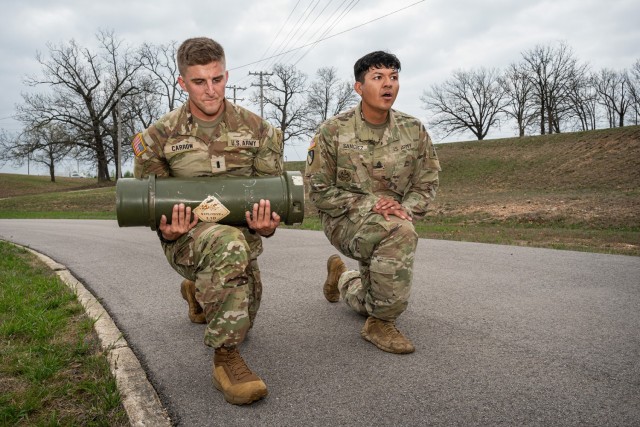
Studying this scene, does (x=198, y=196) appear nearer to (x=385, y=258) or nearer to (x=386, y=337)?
(x=385, y=258)

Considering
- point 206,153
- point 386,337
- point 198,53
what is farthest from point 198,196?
point 386,337

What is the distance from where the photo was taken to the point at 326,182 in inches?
155

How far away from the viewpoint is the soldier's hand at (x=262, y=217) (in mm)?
2902

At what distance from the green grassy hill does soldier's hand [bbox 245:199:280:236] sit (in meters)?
6.92

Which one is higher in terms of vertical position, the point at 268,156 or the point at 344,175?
the point at 268,156

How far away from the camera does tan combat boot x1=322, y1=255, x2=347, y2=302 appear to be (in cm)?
433

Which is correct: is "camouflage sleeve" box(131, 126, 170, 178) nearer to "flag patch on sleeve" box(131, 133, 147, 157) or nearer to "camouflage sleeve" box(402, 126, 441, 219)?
"flag patch on sleeve" box(131, 133, 147, 157)

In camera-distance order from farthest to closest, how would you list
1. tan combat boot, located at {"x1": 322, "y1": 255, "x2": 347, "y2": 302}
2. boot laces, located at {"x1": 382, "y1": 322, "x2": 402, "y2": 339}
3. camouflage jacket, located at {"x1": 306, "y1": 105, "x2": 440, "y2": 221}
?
1. tan combat boot, located at {"x1": 322, "y1": 255, "x2": 347, "y2": 302}
2. camouflage jacket, located at {"x1": 306, "y1": 105, "x2": 440, "y2": 221}
3. boot laces, located at {"x1": 382, "y1": 322, "x2": 402, "y2": 339}

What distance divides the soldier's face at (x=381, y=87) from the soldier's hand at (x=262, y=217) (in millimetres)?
1376

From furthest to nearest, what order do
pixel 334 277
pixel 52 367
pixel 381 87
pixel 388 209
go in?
pixel 334 277, pixel 381 87, pixel 388 209, pixel 52 367

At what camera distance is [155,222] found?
2.88 meters

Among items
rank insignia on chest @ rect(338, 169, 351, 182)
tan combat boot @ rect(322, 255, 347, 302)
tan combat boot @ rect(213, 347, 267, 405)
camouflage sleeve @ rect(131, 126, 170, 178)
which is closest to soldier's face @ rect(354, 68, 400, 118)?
rank insignia on chest @ rect(338, 169, 351, 182)

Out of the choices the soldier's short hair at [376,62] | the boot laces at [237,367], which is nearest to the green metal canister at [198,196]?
the boot laces at [237,367]

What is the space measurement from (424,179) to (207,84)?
5.86 ft
